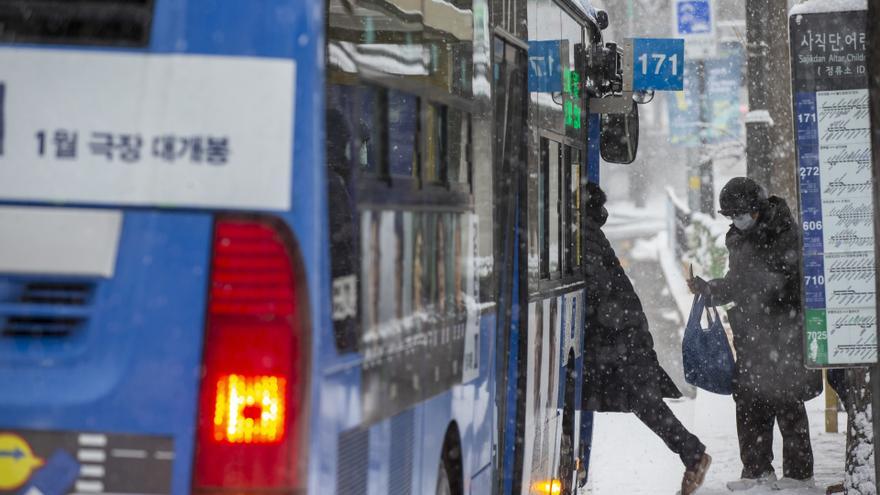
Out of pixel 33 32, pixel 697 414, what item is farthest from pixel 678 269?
pixel 33 32

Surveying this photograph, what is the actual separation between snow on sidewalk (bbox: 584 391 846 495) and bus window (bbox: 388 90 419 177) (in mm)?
4956

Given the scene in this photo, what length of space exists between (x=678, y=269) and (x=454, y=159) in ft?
71.1

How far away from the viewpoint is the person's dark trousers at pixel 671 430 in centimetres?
968

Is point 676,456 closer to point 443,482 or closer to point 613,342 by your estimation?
point 613,342

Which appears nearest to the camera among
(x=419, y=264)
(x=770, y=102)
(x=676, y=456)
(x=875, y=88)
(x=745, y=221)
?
(x=419, y=264)

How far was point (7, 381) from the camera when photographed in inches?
152

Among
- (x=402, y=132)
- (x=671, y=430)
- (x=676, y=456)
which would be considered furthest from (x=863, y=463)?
(x=402, y=132)

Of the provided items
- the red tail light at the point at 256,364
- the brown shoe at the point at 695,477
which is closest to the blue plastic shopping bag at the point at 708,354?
the brown shoe at the point at 695,477

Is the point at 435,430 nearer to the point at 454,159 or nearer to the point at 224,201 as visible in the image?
the point at 454,159

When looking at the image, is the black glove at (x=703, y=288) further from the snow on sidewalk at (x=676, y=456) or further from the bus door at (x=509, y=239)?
the bus door at (x=509, y=239)

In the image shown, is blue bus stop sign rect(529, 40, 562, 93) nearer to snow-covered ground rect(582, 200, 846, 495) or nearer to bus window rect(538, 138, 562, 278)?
bus window rect(538, 138, 562, 278)

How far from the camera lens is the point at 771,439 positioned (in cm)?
1018

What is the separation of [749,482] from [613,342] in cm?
122

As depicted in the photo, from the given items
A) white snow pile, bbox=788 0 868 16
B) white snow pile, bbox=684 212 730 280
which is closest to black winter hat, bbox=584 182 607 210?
white snow pile, bbox=788 0 868 16
